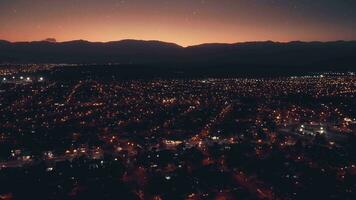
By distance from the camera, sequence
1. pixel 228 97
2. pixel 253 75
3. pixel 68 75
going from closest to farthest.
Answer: pixel 228 97 → pixel 68 75 → pixel 253 75

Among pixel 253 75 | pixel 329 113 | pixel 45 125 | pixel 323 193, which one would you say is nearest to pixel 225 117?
pixel 329 113

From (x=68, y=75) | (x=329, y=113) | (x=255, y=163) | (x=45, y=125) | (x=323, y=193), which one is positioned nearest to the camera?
(x=323, y=193)

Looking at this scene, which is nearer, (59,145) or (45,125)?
(59,145)

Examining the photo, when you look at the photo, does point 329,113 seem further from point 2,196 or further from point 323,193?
point 2,196

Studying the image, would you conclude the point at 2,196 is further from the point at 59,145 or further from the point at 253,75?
the point at 253,75

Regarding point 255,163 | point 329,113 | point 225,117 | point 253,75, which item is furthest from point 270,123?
point 253,75

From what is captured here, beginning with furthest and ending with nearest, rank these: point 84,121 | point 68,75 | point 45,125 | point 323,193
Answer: point 68,75 < point 84,121 < point 45,125 < point 323,193
